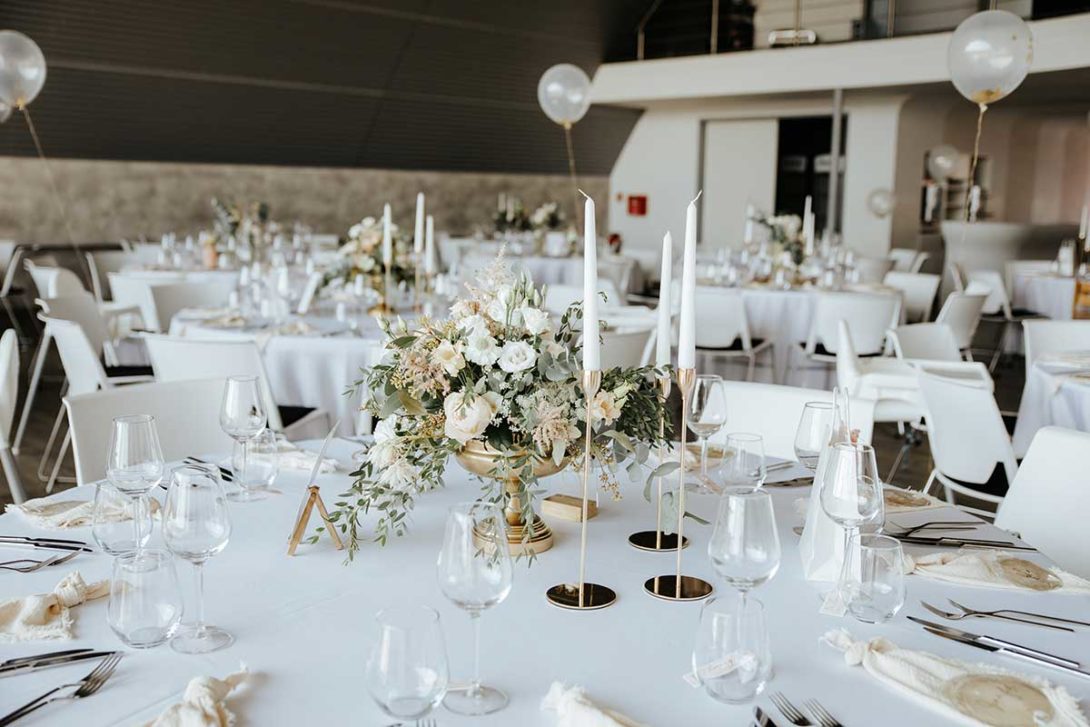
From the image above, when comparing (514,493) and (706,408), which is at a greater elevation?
(706,408)

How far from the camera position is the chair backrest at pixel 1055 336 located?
16.1 ft

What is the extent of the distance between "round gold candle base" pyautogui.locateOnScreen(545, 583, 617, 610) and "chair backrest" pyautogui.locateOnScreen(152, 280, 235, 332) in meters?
4.87

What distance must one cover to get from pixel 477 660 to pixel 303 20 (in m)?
9.62

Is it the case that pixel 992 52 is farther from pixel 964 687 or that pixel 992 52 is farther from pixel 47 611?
pixel 47 611

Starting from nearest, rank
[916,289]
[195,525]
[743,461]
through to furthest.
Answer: [195,525] < [743,461] < [916,289]

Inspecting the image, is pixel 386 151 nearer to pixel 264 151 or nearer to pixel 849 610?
pixel 264 151

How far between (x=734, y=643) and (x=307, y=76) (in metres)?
10.3

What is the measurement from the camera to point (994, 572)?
1.82m

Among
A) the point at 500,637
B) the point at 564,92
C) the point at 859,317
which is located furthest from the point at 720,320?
the point at 500,637

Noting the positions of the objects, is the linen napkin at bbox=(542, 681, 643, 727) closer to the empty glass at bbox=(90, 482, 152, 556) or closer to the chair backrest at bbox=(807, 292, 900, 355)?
the empty glass at bbox=(90, 482, 152, 556)

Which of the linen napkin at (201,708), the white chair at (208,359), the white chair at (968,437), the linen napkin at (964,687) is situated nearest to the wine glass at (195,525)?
the linen napkin at (201,708)

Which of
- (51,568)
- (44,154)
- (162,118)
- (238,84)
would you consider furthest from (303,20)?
(51,568)

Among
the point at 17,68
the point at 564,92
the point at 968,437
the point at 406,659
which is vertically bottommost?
the point at 968,437

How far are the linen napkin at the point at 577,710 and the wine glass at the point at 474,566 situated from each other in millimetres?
67
